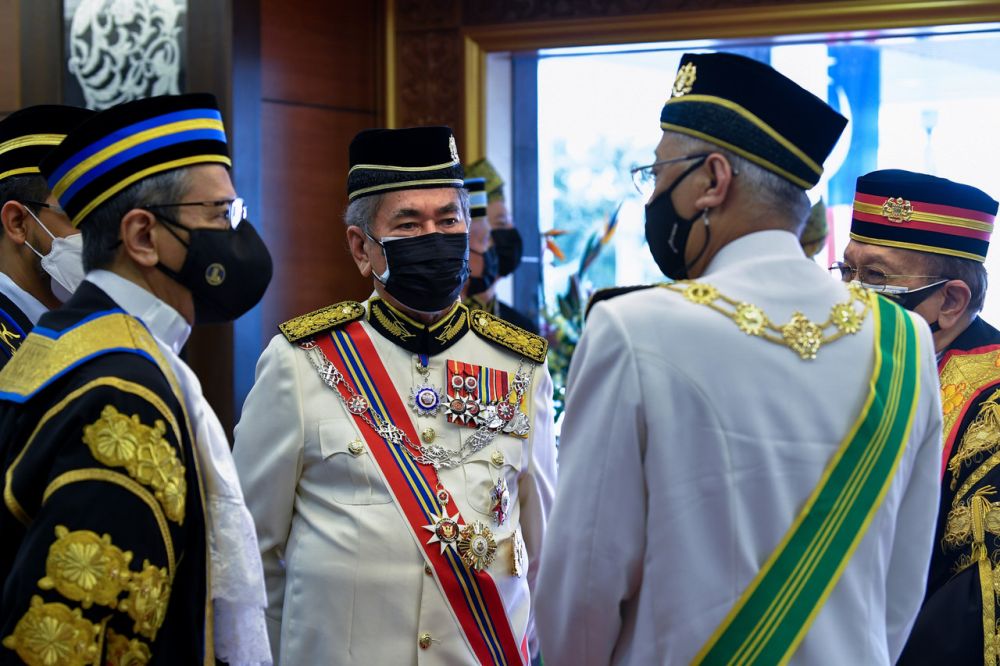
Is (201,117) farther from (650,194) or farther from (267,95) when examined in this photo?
(267,95)

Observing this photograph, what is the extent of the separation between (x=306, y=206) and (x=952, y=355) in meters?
3.04

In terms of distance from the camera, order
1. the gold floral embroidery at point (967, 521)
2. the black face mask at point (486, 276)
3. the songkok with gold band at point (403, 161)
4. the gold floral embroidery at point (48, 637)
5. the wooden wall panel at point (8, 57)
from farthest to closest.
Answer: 1. the wooden wall panel at point (8, 57)
2. the black face mask at point (486, 276)
3. the songkok with gold band at point (403, 161)
4. the gold floral embroidery at point (967, 521)
5. the gold floral embroidery at point (48, 637)

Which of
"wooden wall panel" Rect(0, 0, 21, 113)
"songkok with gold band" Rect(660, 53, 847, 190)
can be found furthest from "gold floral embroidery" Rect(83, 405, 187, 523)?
"wooden wall panel" Rect(0, 0, 21, 113)

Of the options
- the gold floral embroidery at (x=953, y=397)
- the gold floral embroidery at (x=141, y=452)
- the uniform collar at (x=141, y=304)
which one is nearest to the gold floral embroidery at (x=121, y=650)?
the gold floral embroidery at (x=141, y=452)

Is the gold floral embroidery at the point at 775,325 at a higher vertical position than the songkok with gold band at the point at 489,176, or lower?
lower

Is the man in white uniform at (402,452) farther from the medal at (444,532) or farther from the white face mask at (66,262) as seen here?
the white face mask at (66,262)

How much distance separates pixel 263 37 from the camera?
Result: 15.1ft

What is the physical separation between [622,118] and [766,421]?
384cm

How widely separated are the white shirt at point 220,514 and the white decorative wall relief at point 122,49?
3.02 metres

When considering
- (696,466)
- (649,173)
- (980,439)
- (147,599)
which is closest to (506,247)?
(980,439)

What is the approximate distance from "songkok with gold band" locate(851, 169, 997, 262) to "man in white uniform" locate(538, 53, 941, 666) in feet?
2.88

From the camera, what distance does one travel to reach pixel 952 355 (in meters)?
2.43

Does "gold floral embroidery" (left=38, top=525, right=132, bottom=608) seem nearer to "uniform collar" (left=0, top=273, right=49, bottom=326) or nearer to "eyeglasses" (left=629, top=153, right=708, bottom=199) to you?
"eyeglasses" (left=629, top=153, right=708, bottom=199)

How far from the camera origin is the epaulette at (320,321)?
7.82ft
